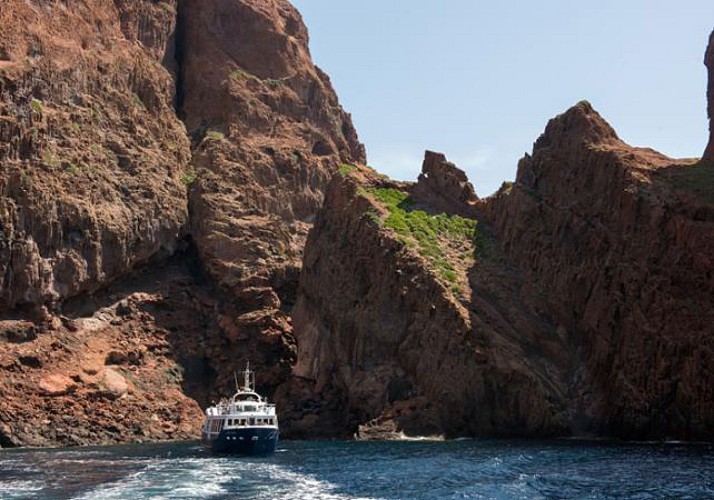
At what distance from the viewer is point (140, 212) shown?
107 meters

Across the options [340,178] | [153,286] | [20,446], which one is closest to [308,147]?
[340,178]

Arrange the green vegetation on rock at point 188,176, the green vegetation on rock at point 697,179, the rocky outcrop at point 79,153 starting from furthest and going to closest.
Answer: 1. the green vegetation on rock at point 188,176
2. the rocky outcrop at point 79,153
3. the green vegetation on rock at point 697,179

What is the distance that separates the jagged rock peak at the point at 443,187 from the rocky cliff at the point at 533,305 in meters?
2.74

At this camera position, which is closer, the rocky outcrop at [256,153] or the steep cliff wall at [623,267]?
the steep cliff wall at [623,267]

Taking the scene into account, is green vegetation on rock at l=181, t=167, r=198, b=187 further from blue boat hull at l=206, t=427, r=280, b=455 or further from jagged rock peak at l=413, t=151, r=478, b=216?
blue boat hull at l=206, t=427, r=280, b=455

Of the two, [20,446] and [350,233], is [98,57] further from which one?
[20,446]

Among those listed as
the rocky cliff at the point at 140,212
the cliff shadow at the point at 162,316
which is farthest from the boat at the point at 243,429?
the cliff shadow at the point at 162,316

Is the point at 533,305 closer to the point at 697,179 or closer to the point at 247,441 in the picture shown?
the point at 697,179

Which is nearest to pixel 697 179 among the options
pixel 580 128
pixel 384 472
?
pixel 580 128

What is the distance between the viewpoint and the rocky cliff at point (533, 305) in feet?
261

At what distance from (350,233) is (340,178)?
8.98 metres

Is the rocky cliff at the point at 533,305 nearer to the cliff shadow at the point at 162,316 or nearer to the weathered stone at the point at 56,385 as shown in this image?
the cliff shadow at the point at 162,316

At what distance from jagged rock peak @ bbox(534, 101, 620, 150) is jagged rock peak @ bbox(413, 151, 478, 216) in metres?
12.6

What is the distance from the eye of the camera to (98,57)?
370ft
